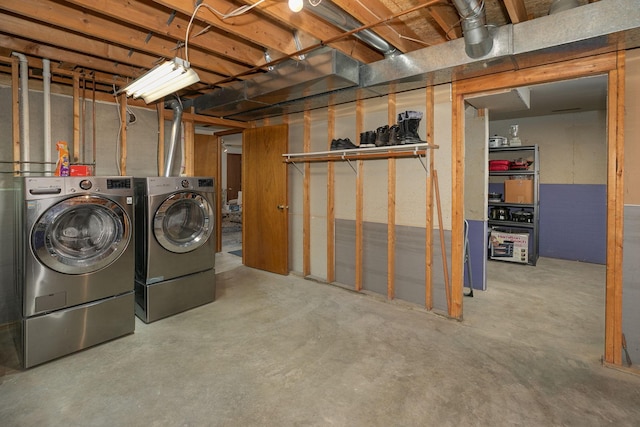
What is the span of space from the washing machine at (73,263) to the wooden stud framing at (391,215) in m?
2.46

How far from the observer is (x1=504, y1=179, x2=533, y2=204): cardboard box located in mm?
5258

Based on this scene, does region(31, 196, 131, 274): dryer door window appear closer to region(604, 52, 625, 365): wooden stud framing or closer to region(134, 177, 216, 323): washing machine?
region(134, 177, 216, 323): washing machine

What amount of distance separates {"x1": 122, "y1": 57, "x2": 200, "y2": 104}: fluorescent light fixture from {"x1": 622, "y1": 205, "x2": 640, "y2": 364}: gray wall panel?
3.28 meters

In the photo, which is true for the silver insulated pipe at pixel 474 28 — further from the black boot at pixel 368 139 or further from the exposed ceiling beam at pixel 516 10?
the black boot at pixel 368 139

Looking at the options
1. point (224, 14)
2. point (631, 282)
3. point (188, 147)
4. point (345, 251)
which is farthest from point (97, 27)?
point (631, 282)

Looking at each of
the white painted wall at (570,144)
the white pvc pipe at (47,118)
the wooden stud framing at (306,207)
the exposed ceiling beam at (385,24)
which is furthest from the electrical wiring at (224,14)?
the white painted wall at (570,144)

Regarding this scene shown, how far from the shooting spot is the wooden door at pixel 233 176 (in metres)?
10.1

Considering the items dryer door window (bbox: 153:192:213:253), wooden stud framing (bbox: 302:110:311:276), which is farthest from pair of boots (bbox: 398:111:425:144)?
dryer door window (bbox: 153:192:213:253)

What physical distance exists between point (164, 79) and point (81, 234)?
141cm

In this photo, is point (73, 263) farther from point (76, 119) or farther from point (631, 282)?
point (631, 282)

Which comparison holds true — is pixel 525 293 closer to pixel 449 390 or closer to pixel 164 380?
pixel 449 390

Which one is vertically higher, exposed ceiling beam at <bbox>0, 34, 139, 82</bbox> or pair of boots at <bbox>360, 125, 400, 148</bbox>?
exposed ceiling beam at <bbox>0, 34, 139, 82</bbox>

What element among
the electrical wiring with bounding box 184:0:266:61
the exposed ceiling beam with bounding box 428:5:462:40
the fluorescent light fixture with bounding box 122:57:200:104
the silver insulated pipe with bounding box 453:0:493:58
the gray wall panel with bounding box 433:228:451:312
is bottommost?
the gray wall panel with bounding box 433:228:451:312

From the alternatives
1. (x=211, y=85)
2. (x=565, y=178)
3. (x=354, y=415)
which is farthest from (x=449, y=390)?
(x=565, y=178)
